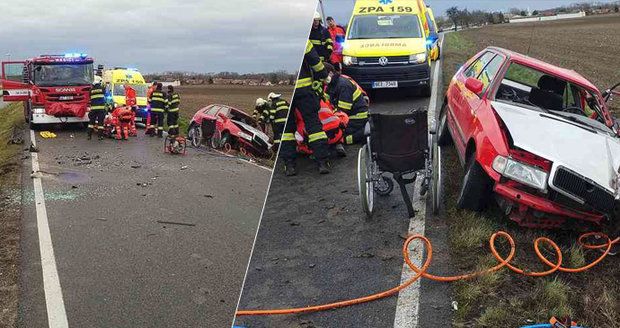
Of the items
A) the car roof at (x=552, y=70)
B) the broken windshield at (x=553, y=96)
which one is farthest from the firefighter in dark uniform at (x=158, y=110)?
the car roof at (x=552, y=70)

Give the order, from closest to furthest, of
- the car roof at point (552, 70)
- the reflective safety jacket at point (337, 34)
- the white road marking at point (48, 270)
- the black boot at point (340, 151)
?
1. the white road marking at point (48, 270)
2. the reflective safety jacket at point (337, 34)
3. the car roof at point (552, 70)
4. the black boot at point (340, 151)

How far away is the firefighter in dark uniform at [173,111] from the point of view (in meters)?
1.18

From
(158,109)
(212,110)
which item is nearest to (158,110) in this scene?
(158,109)

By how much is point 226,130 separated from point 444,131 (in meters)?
6.73

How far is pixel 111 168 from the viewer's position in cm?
113

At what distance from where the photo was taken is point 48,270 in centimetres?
91

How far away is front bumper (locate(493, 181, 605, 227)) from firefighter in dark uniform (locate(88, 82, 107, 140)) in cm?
367

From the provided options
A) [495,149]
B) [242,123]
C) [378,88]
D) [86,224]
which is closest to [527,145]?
[495,149]

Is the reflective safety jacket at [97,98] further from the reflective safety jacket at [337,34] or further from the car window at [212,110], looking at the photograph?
the reflective safety jacket at [337,34]

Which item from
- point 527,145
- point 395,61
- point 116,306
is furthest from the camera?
point 395,61

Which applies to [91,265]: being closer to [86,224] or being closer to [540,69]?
[86,224]

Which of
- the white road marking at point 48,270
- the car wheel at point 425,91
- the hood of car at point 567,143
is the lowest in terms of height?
the hood of car at point 567,143

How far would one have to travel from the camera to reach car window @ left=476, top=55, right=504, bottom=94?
5.99 meters

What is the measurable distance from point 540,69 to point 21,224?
5.86 meters
